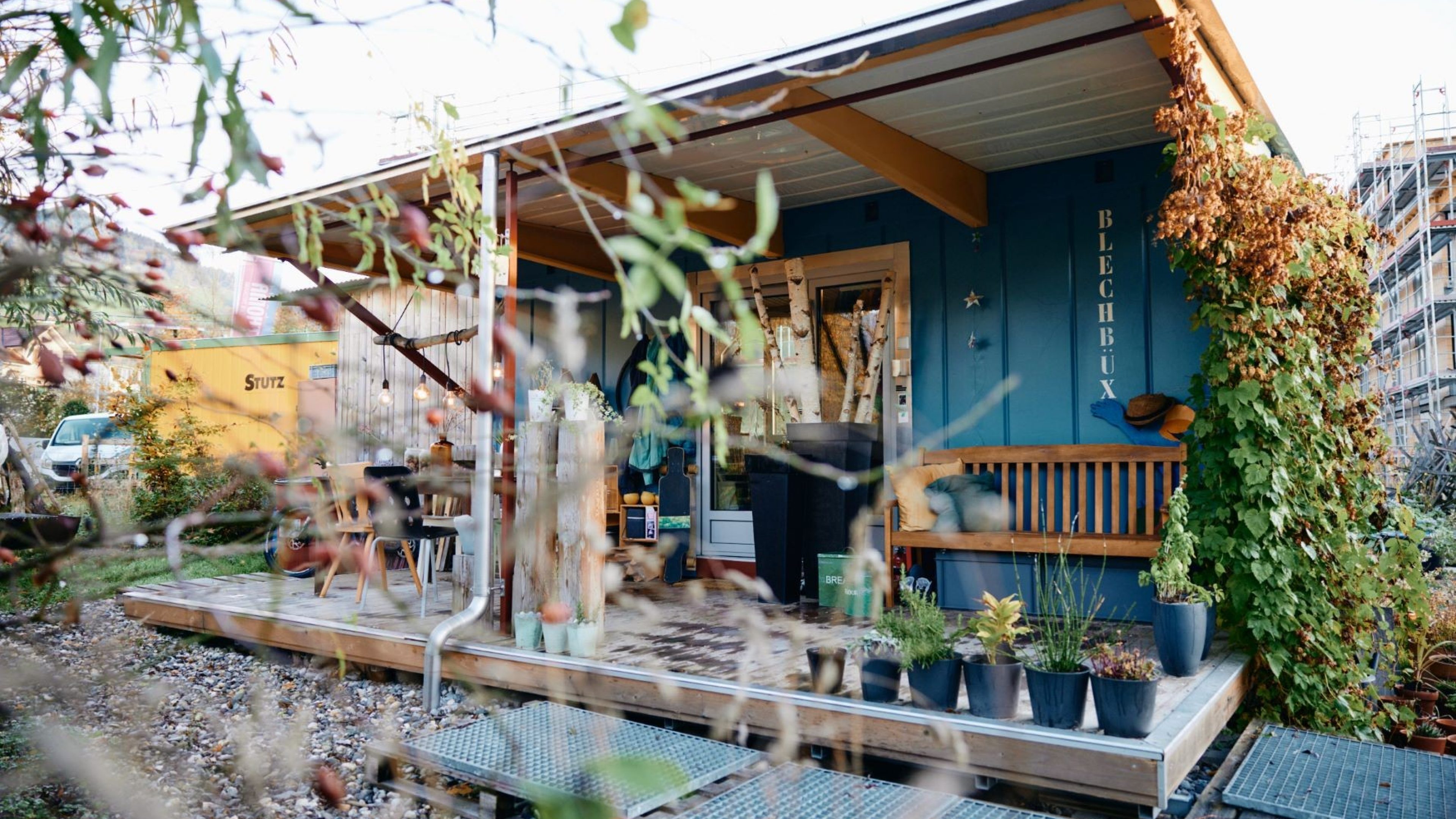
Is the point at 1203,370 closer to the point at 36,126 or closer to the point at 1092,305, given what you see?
the point at 1092,305

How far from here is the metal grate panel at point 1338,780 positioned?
2875 millimetres

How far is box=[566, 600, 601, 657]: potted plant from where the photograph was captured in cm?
425

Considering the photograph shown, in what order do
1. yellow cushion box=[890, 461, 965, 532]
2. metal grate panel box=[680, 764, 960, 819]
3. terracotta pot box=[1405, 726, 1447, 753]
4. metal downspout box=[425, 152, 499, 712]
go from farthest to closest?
A: yellow cushion box=[890, 461, 965, 532] → metal downspout box=[425, 152, 499, 712] → terracotta pot box=[1405, 726, 1447, 753] → metal grate panel box=[680, 764, 960, 819]

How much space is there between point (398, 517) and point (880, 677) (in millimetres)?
2655

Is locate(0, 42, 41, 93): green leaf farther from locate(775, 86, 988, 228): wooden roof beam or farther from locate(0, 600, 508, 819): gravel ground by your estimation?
locate(775, 86, 988, 228): wooden roof beam

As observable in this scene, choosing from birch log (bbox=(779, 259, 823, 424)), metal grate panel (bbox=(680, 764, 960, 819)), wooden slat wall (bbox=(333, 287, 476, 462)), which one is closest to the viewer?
A: metal grate panel (bbox=(680, 764, 960, 819))

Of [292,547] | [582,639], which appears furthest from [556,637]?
[292,547]

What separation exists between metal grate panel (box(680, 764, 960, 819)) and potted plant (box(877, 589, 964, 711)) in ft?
1.00

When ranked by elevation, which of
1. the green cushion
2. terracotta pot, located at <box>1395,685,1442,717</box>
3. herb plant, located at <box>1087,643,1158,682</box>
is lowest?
terracotta pot, located at <box>1395,685,1442,717</box>

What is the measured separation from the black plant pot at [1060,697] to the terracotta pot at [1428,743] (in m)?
2.03

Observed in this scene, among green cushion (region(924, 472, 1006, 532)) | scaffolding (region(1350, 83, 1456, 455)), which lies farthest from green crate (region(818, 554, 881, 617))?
scaffolding (region(1350, 83, 1456, 455))

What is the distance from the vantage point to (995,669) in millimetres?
3150

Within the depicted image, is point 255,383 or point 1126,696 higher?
point 255,383

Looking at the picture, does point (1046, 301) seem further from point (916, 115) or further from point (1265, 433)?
point (1265, 433)
